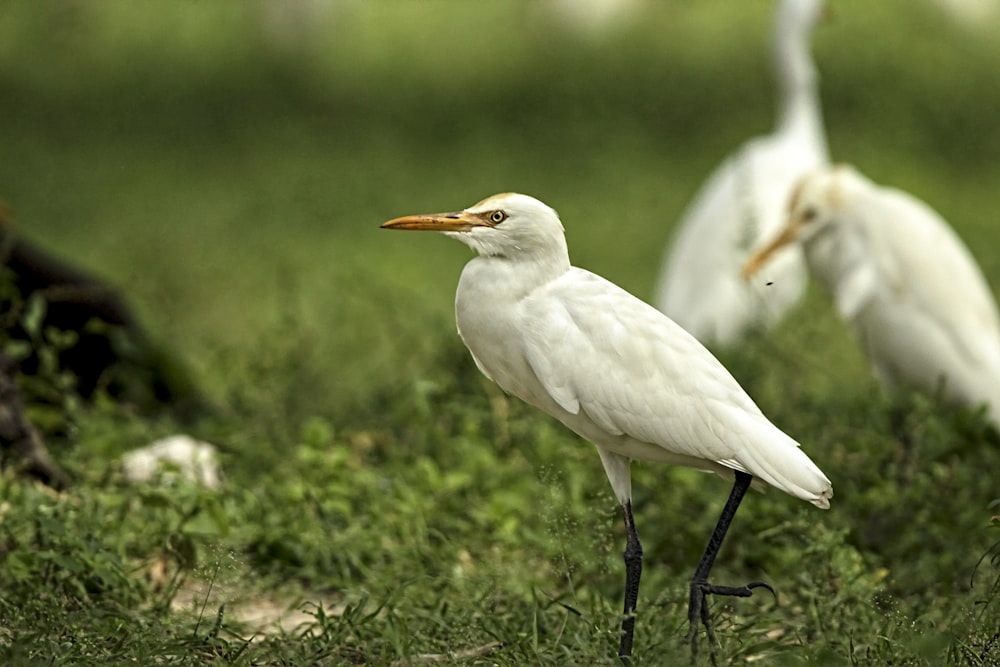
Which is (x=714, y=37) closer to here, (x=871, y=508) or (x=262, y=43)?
(x=262, y=43)

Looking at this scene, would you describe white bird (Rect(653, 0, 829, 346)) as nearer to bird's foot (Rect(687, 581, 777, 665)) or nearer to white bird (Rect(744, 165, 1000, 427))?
white bird (Rect(744, 165, 1000, 427))

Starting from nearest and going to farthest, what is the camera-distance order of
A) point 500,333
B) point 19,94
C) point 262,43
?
point 500,333, point 19,94, point 262,43

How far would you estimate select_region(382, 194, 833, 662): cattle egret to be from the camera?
9.94 feet

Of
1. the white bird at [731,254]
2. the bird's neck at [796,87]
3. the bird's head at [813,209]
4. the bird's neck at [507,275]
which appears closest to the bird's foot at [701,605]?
the bird's neck at [507,275]

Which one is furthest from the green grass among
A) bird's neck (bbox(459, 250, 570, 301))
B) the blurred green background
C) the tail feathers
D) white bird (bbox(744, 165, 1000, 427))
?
bird's neck (bbox(459, 250, 570, 301))

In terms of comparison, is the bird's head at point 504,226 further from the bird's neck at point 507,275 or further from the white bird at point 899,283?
the white bird at point 899,283

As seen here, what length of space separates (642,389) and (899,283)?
2.49m

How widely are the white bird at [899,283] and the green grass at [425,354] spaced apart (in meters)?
0.23

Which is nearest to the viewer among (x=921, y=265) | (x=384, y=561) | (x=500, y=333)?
(x=500, y=333)

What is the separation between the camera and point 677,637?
3.22 metres

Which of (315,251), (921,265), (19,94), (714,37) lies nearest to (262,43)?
(19,94)

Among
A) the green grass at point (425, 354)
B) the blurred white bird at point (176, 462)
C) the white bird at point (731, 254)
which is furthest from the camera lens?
the white bird at point (731, 254)

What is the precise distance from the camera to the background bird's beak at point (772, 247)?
Result: 529cm

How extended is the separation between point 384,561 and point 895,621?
146 cm
